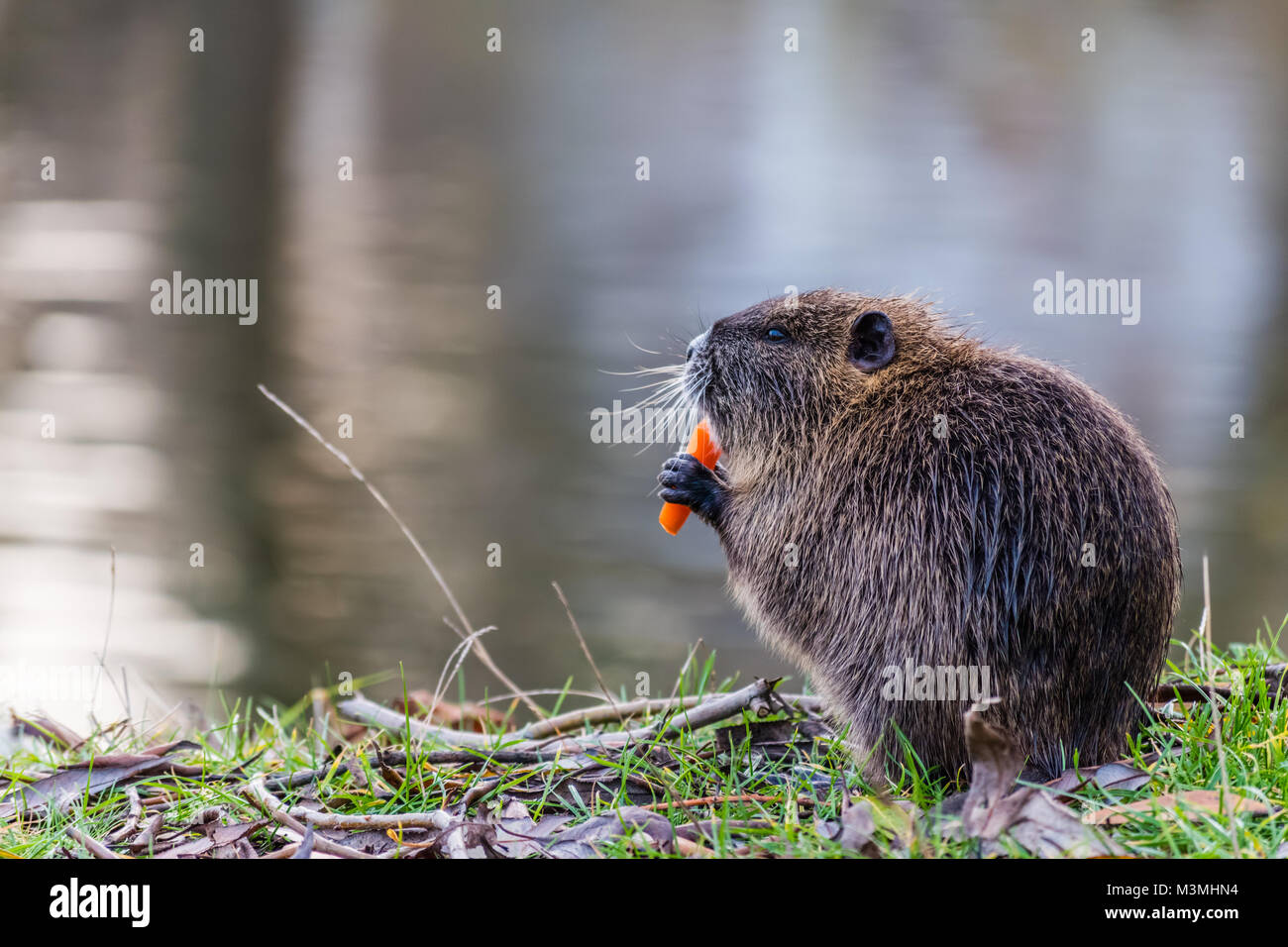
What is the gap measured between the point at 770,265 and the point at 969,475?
5.63 m

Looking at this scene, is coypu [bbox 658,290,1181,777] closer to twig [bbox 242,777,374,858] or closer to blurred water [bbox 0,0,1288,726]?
twig [bbox 242,777,374,858]

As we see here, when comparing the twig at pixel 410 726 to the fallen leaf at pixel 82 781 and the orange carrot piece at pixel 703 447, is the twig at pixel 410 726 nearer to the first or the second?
the fallen leaf at pixel 82 781

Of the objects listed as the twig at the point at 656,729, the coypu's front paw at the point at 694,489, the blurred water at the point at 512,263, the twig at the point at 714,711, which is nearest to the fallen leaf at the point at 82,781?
the twig at the point at 656,729

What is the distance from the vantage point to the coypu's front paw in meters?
3.32

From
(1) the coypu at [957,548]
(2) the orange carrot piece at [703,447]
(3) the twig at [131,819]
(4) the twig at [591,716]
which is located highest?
(2) the orange carrot piece at [703,447]

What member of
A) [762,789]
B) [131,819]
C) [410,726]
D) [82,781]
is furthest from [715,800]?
[82,781]

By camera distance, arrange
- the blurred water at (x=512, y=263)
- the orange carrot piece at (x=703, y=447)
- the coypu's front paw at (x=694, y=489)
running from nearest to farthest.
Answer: the coypu's front paw at (x=694, y=489) < the orange carrot piece at (x=703, y=447) < the blurred water at (x=512, y=263)

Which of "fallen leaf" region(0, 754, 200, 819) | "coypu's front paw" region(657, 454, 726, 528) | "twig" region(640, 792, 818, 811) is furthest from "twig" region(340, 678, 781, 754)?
"fallen leaf" region(0, 754, 200, 819)

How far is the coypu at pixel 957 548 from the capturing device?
2545 mm

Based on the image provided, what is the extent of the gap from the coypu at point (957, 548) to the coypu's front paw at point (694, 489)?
73 millimetres

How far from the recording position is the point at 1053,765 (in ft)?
8.41

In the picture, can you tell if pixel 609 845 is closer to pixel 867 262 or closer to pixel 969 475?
pixel 969 475
